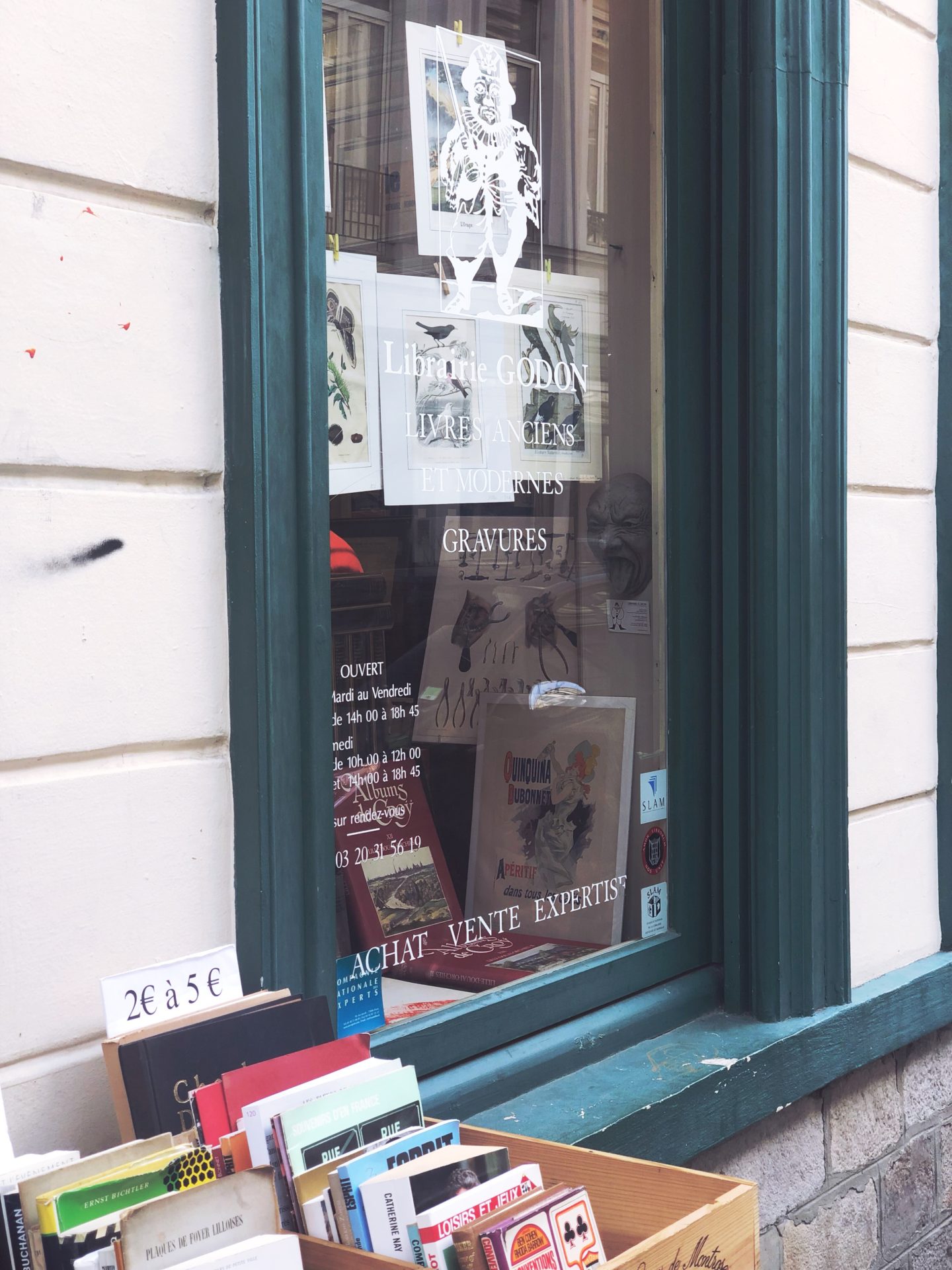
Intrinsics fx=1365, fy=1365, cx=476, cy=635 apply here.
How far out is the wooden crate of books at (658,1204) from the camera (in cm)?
141

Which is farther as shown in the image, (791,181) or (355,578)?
(791,181)

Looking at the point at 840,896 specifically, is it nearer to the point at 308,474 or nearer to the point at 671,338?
the point at 671,338

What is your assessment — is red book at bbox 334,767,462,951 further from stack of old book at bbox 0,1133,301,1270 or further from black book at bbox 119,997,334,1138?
stack of old book at bbox 0,1133,301,1270

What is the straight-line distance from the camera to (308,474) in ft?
6.09

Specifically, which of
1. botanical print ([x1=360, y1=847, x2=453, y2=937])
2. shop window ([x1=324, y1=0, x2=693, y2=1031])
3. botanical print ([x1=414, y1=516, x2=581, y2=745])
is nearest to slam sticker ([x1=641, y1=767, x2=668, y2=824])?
shop window ([x1=324, y1=0, x2=693, y2=1031])

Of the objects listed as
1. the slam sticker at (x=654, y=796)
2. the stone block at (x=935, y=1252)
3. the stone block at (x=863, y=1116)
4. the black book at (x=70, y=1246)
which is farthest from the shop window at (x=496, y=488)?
the stone block at (x=935, y=1252)

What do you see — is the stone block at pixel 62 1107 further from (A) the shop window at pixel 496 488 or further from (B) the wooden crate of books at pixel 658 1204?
(A) the shop window at pixel 496 488

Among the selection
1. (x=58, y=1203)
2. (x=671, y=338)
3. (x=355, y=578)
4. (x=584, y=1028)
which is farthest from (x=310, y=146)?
(x=584, y=1028)

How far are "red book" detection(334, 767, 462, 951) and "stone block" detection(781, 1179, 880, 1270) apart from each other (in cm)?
104

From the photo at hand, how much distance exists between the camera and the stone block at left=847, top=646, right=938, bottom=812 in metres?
2.98

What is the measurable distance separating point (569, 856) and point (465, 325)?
103 cm

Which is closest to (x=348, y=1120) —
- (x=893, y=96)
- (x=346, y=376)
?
(x=346, y=376)

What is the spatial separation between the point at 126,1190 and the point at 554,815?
1496 mm

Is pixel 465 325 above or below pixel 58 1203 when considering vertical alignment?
above
